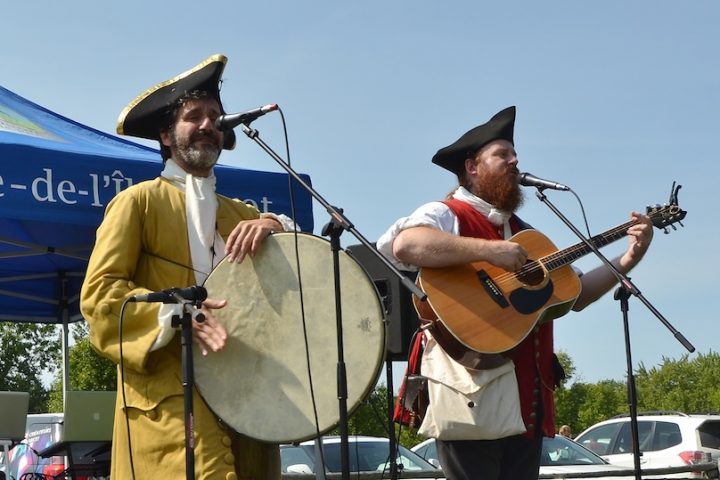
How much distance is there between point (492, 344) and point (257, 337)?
1109 mm

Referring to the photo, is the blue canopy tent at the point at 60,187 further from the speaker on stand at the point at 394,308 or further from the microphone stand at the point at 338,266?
the microphone stand at the point at 338,266

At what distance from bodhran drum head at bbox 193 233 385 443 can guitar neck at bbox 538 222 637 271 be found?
130 cm

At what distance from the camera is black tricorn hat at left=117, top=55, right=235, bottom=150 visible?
427cm

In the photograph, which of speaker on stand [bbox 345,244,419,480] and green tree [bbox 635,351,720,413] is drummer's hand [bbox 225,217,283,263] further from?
green tree [bbox 635,351,720,413]

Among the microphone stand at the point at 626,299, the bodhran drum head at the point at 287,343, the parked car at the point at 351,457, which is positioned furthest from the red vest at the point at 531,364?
the parked car at the point at 351,457

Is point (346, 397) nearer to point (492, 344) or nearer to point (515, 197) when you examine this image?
point (492, 344)

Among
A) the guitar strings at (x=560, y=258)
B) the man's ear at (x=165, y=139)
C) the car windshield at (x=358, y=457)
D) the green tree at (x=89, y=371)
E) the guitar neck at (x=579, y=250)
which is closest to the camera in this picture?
the man's ear at (x=165, y=139)

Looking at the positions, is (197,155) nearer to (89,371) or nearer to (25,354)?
(89,371)

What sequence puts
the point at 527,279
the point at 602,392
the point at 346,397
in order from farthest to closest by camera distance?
the point at 602,392 → the point at 527,279 → the point at 346,397

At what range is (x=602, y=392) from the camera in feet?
110

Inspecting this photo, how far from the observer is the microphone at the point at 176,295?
12.0ft

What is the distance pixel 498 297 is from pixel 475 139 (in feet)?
2.67

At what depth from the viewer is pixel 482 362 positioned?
4.44 m

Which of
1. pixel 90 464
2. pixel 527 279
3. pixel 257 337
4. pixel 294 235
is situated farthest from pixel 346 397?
pixel 90 464
